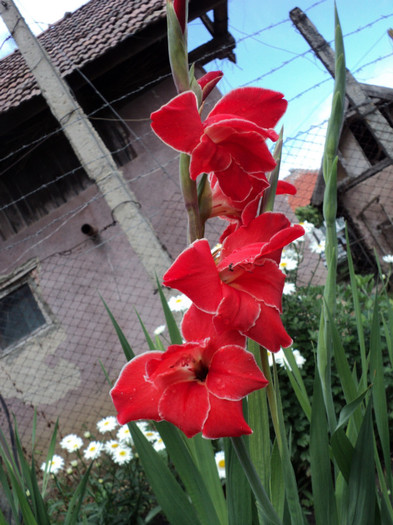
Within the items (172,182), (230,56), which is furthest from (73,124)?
(230,56)

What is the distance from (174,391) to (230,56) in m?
6.05

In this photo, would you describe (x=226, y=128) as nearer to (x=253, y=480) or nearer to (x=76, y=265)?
(x=253, y=480)

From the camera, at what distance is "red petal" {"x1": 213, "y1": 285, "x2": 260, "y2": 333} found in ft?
1.38

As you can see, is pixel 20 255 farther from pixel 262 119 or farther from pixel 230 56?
pixel 262 119

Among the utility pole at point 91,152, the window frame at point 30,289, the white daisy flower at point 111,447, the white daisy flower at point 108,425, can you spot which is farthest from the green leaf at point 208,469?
the window frame at point 30,289

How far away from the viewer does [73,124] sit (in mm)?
3963

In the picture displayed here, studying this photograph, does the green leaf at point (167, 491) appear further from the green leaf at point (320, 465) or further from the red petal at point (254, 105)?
the red petal at point (254, 105)

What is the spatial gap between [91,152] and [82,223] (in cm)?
158

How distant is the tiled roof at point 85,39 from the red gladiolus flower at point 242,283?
15.8 ft

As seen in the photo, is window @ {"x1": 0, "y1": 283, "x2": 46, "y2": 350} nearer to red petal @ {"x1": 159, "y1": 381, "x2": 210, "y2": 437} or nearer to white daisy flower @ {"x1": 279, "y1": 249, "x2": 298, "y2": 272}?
white daisy flower @ {"x1": 279, "y1": 249, "x2": 298, "y2": 272}

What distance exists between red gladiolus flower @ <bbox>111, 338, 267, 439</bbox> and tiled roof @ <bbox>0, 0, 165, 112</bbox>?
485 cm

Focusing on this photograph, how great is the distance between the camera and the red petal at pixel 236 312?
1.38 ft

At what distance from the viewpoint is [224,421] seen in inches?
16.8

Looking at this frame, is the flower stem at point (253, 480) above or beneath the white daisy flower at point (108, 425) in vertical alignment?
above
